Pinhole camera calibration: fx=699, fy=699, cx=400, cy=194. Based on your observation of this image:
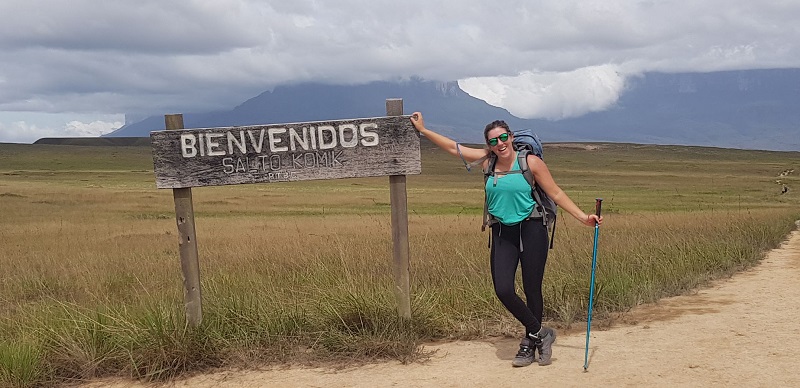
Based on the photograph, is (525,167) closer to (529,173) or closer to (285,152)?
(529,173)

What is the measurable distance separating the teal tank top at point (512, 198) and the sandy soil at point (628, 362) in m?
1.16

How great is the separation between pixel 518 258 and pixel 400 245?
1155mm

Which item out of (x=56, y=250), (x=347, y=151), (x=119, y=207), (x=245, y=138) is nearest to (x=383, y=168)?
(x=347, y=151)

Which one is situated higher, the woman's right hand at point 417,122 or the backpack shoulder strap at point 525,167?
the woman's right hand at point 417,122

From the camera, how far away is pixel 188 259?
5891mm

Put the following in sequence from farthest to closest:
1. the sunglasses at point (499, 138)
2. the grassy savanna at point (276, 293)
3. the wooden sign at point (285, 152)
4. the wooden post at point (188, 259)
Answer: the wooden sign at point (285, 152), the wooden post at point (188, 259), the grassy savanna at point (276, 293), the sunglasses at point (499, 138)

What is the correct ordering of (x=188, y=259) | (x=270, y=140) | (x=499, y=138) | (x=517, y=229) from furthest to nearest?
(x=270, y=140), (x=188, y=259), (x=517, y=229), (x=499, y=138)

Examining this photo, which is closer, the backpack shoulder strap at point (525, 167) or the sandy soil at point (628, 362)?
the sandy soil at point (628, 362)

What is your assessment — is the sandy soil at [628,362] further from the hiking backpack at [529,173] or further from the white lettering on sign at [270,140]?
the white lettering on sign at [270,140]

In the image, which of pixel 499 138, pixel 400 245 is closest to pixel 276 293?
pixel 400 245

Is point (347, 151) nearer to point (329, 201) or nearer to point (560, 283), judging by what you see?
point (560, 283)

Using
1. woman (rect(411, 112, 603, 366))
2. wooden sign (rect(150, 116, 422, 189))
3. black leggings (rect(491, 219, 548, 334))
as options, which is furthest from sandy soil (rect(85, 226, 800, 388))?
wooden sign (rect(150, 116, 422, 189))

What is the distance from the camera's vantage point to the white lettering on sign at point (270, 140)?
19.6 ft

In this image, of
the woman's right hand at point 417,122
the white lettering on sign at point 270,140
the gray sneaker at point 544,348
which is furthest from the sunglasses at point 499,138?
the gray sneaker at point 544,348
